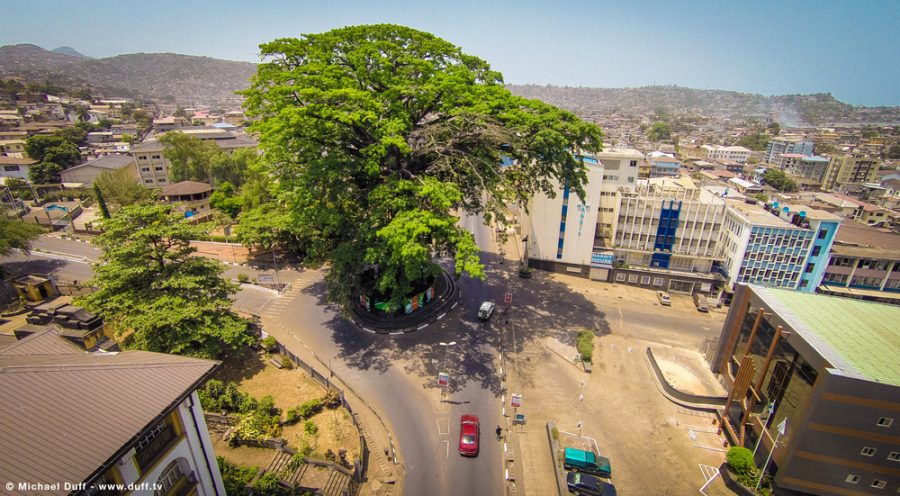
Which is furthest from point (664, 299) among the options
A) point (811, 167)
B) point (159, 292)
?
point (811, 167)

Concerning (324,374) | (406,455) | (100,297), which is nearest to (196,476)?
(406,455)

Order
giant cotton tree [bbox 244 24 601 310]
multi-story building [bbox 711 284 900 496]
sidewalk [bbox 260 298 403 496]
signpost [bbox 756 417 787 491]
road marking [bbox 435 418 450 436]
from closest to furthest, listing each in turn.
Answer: multi-story building [bbox 711 284 900 496] < sidewalk [bbox 260 298 403 496] < signpost [bbox 756 417 787 491] < road marking [bbox 435 418 450 436] < giant cotton tree [bbox 244 24 601 310]

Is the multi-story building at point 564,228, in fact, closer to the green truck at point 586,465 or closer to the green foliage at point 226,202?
the green truck at point 586,465

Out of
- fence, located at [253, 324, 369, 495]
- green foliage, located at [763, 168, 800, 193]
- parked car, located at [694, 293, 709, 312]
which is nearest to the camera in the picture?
fence, located at [253, 324, 369, 495]

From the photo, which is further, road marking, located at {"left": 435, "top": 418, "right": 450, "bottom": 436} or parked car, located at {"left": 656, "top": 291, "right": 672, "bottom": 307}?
parked car, located at {"left": 656, "top": 291, "right": 672, "bottom": 307}

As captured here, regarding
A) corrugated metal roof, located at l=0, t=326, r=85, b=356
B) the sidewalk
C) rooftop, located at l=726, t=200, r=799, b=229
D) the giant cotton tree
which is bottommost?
the sidewalk

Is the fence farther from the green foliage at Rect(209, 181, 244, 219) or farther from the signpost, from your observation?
the green foliage at Rect(209, 181, 244, 219)

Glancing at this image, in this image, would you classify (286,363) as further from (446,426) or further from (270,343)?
(446,426)

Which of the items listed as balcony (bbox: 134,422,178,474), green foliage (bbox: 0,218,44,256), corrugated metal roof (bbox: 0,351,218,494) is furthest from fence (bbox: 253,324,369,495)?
green foliage (bbox: 0,218,44,256)

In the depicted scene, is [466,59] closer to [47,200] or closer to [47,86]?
[47,200]
